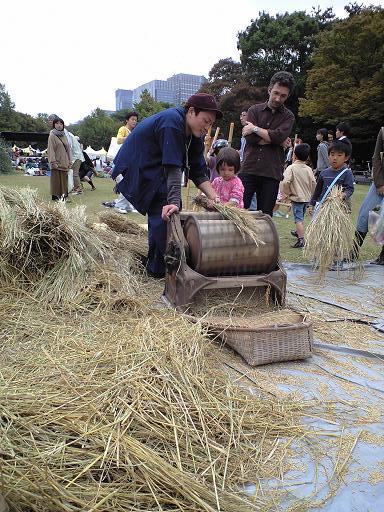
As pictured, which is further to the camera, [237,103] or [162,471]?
[237,103]

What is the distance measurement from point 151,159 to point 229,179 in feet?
2.73

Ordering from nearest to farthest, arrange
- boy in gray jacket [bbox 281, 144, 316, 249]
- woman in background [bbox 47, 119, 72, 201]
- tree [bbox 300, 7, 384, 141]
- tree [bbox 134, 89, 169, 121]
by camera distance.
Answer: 1. boy in gray jacket [bbox 281, 144, 316, 249]
2. woman in background [bbox 47, 119, 72, 201]
3. tree [bbox 300, 7, 384, 141]
4. tree [bbox 134, 89, 169, 121]

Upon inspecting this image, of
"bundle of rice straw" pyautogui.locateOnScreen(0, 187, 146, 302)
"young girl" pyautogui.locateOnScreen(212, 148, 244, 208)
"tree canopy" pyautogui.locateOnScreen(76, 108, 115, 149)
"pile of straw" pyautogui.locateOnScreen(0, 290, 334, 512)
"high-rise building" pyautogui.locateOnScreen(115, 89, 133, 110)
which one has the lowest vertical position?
"pile of straw" pyautogui.locateOnScreen(0, 290, 334, 512)

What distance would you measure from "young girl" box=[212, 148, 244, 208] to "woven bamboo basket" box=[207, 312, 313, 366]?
170cm

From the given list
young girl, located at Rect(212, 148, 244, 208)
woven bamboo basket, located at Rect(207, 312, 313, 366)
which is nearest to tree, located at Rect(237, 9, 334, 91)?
young girl, located at Rect(212, 148, 244, 208)

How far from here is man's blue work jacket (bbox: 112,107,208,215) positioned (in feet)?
11.2

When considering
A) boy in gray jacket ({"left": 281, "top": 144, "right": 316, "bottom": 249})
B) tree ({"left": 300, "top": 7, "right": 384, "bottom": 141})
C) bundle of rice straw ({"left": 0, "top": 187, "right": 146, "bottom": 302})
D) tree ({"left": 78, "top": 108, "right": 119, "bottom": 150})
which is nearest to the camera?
bundle of rice straw ({"left": 0, "top": 187, "right": 146, "bottom": 302})

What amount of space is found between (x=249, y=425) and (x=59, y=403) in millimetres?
813

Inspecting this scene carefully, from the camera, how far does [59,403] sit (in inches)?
68.8

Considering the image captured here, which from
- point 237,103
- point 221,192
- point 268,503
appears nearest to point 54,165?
point 221,192

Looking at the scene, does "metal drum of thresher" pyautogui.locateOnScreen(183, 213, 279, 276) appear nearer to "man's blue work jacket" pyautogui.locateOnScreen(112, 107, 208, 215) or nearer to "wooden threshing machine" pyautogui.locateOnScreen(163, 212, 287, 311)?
"wooden threshing machine" pyautogui.locateOnScreen(163, 212, 287, 311)

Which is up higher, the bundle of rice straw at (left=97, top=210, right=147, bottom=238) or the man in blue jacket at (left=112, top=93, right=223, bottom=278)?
the man in blue jacket at (left=112, top=93, right=223, bottom=278)

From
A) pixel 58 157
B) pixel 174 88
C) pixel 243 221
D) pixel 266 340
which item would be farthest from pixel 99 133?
pixel 266 340

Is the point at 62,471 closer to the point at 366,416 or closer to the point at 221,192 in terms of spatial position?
the point at 366,416
